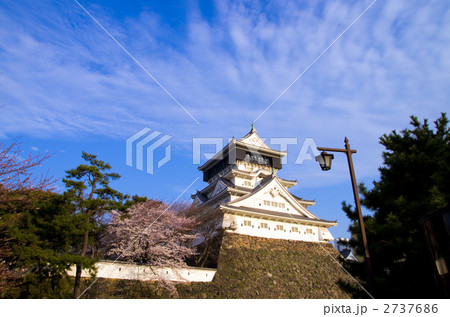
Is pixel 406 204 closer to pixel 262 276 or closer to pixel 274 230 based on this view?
pixel 262 276

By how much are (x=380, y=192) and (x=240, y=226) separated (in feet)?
44.3

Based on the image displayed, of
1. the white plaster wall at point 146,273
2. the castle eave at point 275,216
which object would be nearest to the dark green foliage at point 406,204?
the white plaster wall at point 146,273

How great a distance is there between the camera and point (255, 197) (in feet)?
86.9

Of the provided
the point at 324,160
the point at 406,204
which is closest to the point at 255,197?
the point at 406,204

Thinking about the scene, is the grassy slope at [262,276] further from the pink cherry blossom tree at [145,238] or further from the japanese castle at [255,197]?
the pink cherry blossom tree at [145,238]

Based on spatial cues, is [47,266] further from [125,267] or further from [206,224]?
[206,224]

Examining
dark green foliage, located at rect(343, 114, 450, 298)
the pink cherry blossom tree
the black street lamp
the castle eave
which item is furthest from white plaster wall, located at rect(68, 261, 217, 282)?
the black street lamp

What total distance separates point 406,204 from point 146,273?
1344cm

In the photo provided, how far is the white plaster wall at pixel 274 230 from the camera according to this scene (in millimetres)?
23859

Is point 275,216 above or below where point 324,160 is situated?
above

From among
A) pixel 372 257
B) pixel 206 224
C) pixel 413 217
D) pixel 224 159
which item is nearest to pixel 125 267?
pixel 206 224

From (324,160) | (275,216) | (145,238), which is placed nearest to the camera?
(324,160)

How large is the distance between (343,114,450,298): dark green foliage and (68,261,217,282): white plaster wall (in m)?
10.3

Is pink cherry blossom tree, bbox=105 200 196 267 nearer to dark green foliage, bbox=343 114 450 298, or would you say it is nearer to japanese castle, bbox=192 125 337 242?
japanese castle, bbox=192 125 337 242
